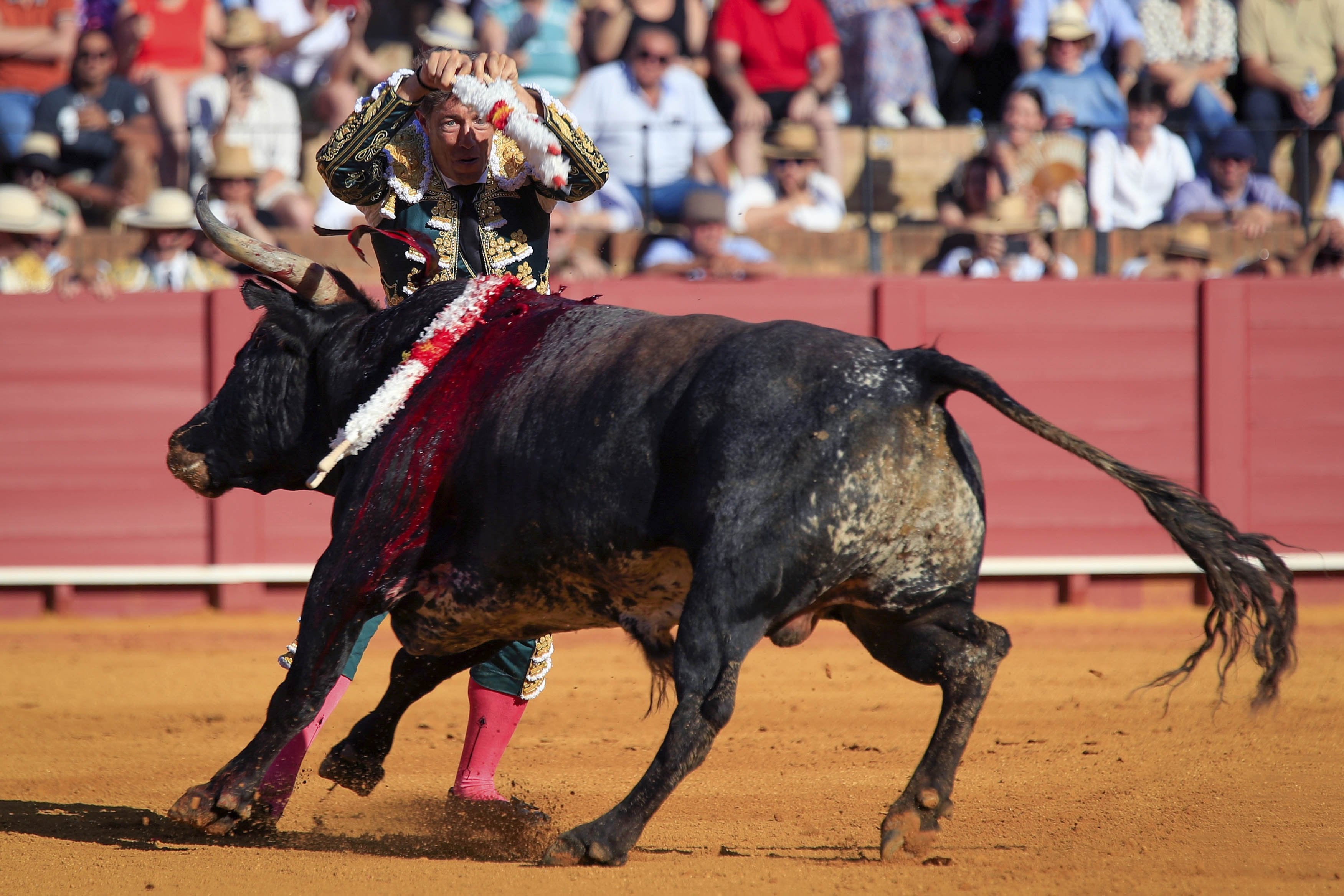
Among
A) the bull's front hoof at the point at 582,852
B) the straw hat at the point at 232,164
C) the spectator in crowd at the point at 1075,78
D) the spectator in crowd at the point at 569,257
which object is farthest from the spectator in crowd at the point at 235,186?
the bull's front hoof at the point at 582,852

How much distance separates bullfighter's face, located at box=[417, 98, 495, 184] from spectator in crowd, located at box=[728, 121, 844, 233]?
4.02 metres

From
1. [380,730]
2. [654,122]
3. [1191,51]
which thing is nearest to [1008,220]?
[654,122]

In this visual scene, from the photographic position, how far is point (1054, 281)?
6.50 m

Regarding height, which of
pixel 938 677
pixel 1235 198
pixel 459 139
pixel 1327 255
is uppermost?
pixel 459 139

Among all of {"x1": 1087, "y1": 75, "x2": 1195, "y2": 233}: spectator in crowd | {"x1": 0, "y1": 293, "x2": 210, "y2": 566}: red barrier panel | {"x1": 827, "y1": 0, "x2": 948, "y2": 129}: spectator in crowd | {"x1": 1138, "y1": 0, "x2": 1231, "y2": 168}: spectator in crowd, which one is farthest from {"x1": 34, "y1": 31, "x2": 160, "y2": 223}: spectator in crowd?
{"x1": 1138, "y1": 0, "x2": 1231, "y2": 168}: spectator in crowd

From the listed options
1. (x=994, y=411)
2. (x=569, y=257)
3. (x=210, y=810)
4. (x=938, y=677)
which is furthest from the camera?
(x=569, y=257)

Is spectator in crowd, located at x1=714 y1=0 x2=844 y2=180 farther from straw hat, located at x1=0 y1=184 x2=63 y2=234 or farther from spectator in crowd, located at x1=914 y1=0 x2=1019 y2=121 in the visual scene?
straw hat, located at x1=0 y1=184 x2=63 y2=234

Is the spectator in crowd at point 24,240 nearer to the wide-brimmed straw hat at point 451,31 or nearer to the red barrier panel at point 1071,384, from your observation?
the wide-brimmed straw hat at point 451,31

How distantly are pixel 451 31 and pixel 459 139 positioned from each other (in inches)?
181

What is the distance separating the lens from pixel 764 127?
24.0 feet

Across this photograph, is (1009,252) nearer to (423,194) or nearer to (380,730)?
(423,194)

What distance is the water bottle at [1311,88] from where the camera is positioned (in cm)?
787

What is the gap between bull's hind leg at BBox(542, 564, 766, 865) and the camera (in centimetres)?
244

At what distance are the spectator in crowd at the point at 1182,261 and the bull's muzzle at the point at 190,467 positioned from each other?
4.81 metres
